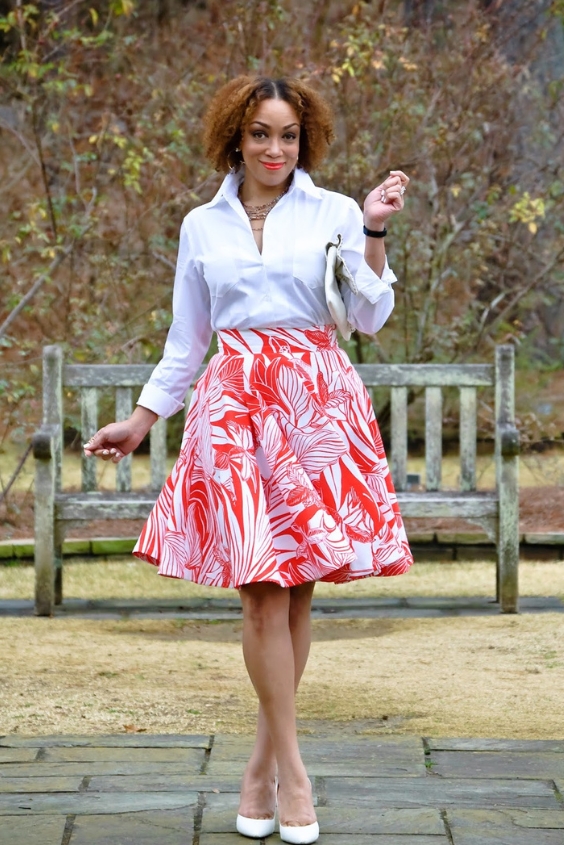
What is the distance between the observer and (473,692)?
4.34 m

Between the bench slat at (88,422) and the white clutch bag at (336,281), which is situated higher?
the white clutch bag at (336,281)

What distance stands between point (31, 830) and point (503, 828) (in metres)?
1.05

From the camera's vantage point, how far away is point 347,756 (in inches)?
142

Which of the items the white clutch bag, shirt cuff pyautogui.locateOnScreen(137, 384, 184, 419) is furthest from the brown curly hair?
shirt cuff pyautogui.locateOnScreen(137, 384, 184, 419)

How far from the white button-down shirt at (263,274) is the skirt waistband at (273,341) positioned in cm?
2

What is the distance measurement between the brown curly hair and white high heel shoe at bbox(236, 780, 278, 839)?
60.7 inches

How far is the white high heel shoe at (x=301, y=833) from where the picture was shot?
291 cm

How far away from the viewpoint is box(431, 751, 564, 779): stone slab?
135 inches

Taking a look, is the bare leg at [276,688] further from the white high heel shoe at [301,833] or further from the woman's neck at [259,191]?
the woman's neck at [259,191]

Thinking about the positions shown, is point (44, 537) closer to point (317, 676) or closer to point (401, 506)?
point (401, 506)

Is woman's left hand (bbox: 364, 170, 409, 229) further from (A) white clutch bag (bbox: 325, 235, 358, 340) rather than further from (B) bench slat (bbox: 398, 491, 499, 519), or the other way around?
(B) bench slat (bbox: 398, 491, 499, 519)

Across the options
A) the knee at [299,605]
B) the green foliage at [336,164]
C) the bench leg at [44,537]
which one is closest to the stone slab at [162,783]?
the knee at [299,605]

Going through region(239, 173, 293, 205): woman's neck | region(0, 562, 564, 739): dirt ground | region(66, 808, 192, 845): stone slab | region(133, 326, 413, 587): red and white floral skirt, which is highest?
region(239, 173, 293, 205): woman's neck

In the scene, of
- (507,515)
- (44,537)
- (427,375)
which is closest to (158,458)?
(44,537)
